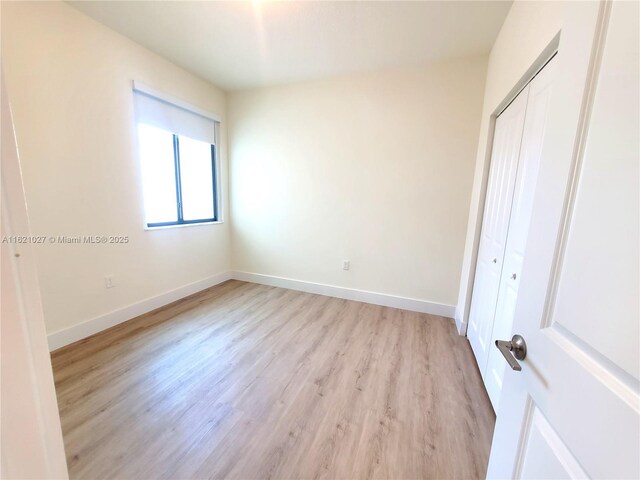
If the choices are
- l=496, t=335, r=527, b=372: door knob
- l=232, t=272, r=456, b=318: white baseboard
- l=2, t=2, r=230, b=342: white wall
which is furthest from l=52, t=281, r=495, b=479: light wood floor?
l=496, t=335, r=527, b=372: door knob

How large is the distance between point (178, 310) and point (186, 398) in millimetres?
1417

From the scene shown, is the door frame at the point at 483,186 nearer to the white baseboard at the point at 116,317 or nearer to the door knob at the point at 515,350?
the door knob at the point at 515,350

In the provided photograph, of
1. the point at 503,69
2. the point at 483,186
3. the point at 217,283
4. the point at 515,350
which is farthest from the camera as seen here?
the point at 217,283

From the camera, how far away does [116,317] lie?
2.44 m

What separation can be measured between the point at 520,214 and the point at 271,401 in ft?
6.15

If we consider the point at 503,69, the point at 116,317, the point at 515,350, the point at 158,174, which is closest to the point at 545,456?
the point at 515,350

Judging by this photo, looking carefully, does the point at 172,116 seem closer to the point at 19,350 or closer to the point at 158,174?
the point at 158,174

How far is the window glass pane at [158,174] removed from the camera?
2619 millimetres

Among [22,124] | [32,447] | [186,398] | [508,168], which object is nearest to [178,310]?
[186,398]

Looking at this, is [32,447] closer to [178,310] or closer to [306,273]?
[178,310]

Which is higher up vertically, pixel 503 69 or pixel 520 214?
pixel 503 69

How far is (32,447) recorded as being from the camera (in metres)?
0.64

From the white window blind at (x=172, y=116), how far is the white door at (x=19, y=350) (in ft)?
7.94

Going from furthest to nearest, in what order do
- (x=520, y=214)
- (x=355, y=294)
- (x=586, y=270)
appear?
(x=355, y=294), (x=520, y=214), (x=586, y=270)
